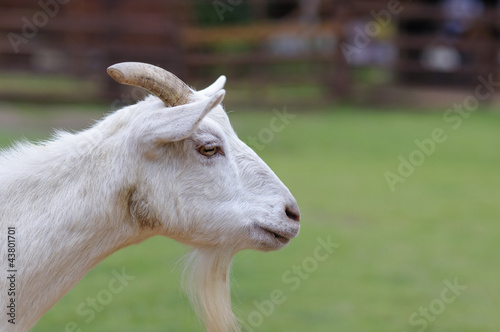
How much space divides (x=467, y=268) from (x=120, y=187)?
4780mm

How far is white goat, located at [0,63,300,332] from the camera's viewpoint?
3.12 metres

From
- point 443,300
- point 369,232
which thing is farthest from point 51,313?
point 369,232

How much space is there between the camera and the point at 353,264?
7.18 metres

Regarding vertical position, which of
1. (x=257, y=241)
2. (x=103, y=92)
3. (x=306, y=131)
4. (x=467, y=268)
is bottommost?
(x=103, y=92)

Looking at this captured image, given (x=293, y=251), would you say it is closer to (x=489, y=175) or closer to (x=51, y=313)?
(x=51, y=313)

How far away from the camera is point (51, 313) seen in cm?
570

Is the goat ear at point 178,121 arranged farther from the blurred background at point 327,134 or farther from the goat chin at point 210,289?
the blurred background at point 327,134

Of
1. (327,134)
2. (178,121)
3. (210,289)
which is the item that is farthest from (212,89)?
(327,134)

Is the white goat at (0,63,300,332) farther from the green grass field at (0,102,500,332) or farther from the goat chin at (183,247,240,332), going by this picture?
the green grass field at (0,102,500,332)

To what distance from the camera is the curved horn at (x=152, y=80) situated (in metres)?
3.10

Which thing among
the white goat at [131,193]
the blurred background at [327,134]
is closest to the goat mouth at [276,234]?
the white goat at [131,193]

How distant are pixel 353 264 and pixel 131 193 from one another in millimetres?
4299

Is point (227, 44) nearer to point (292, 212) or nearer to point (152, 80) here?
point (292, 212)

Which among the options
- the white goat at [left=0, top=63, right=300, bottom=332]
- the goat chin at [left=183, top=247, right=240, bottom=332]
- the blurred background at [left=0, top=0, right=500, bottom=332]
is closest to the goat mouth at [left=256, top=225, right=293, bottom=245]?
the white goat at [left=0, top=63, right=300, bottom=332]
